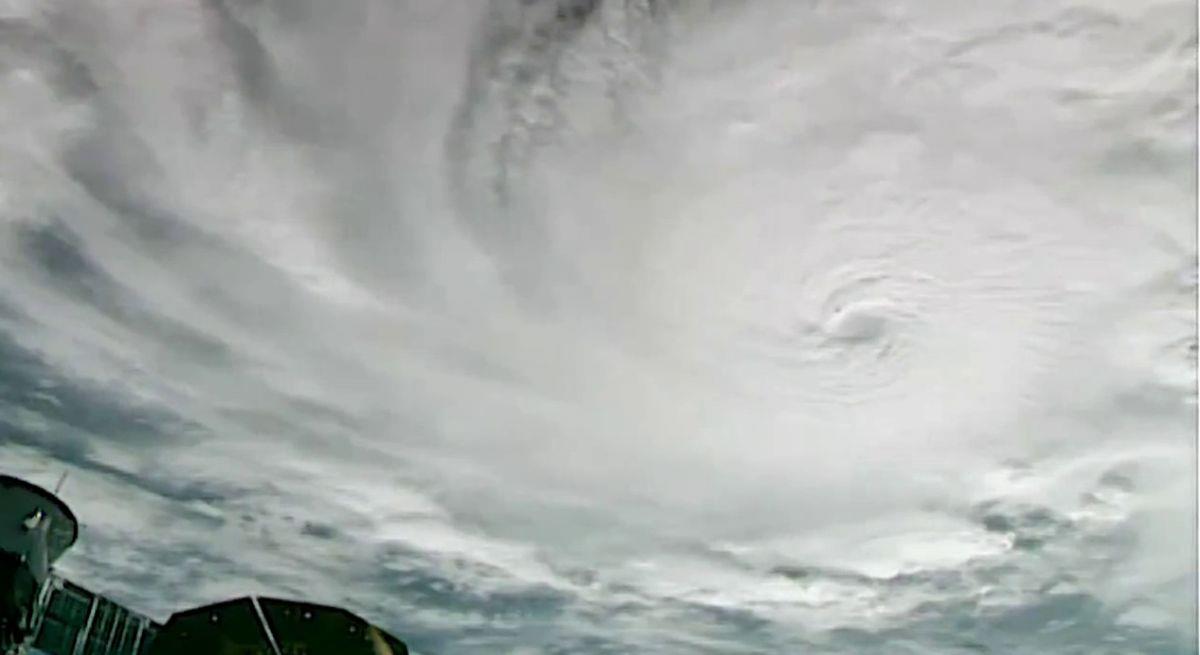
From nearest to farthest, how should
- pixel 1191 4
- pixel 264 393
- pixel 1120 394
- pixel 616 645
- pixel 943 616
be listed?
pixel 1191 4
pixel 1120 394
pixel 264 393
pixel 943 616
pixel 616 645

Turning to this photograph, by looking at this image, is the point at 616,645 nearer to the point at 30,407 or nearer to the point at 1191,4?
the point at 30,407

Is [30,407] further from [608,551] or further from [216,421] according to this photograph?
[608,551]

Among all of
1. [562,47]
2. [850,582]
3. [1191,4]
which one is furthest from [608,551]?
[1191,4]

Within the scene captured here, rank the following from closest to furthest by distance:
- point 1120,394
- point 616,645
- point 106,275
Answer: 1. point 106,275
2. point 1120,394
3. point 616,645

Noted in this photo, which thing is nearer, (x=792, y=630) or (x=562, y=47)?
(x=562, y=47)

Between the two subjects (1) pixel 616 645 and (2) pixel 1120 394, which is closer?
(2) pixel 1120 394

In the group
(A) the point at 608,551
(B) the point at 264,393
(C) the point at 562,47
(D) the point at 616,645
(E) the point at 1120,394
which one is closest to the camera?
(C) the point at 562,47

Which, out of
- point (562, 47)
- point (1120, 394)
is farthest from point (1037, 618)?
point (562, 47)

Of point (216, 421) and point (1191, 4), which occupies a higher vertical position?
point (1191, 4)

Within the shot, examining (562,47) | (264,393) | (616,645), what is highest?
(562,47)
